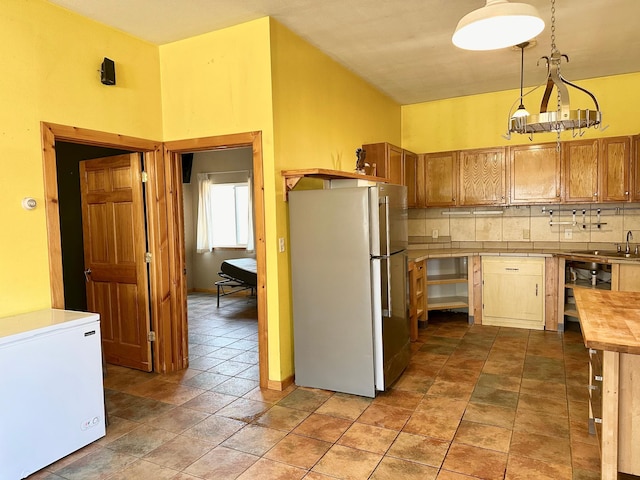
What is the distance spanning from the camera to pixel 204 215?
7980mm

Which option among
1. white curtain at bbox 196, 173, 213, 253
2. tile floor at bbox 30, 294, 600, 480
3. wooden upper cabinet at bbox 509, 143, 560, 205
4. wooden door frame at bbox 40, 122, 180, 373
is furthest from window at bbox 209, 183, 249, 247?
wooden upper cabinet at bbox 509, 143, 560, 205

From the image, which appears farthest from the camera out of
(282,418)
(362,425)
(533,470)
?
(282,418)

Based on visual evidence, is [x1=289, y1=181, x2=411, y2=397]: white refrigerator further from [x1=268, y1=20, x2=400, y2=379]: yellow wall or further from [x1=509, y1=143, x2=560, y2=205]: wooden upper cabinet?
[x1=509, y1=143, x2=560, y2=205]: wooden upper cabinet

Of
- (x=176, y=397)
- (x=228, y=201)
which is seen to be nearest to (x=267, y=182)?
(x=176, y=397)

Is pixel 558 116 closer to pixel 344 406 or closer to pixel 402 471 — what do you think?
pixel 402 471

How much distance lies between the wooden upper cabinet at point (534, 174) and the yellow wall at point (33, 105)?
169 inches

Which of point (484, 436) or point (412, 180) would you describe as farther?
point (412, 180)

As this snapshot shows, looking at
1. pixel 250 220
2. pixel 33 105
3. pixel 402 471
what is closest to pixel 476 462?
pixel 402 471

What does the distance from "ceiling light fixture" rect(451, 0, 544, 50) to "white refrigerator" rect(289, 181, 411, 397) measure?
1313 millimetres

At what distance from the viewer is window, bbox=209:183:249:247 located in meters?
7.90

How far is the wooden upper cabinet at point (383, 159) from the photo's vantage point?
4.86 metres

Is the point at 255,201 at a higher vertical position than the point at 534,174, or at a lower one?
lower

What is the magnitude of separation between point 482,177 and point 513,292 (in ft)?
4.59

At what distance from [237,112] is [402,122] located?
3266 millimetres
